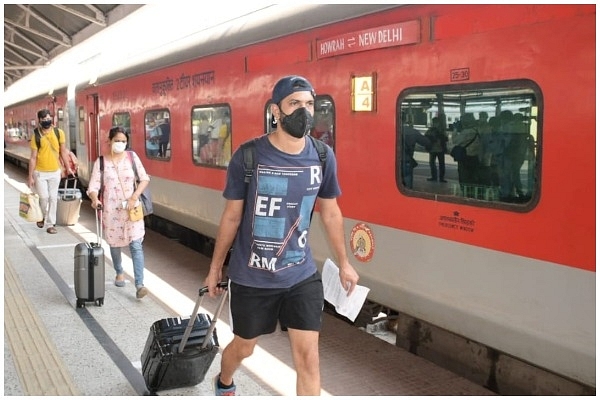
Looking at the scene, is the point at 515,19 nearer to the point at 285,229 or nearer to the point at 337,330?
the point at 285,229

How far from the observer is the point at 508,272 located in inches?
135

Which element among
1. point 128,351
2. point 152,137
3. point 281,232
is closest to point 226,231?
point 281,232

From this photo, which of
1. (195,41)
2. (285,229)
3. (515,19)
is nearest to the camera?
(285,229)

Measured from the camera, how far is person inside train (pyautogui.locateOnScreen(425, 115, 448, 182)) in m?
3.86

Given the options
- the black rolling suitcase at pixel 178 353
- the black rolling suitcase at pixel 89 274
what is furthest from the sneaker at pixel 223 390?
the black rolling suitcase at pixel 89 274

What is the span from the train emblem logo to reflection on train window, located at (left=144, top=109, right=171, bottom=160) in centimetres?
413

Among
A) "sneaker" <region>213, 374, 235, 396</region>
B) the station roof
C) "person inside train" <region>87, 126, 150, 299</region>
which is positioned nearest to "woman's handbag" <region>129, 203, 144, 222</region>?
"person inside train" <region>87, 126, 150, 299</region>

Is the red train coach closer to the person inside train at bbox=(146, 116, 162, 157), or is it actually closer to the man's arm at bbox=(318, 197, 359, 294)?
the man's arm at bbox=(318, 197, 359, 294)

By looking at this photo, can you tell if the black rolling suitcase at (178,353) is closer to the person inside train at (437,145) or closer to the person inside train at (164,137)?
the person inside train at (437,145)

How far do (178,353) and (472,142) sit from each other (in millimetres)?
1990

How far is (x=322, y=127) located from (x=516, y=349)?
87.1 inches

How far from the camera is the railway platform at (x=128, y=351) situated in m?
3.86

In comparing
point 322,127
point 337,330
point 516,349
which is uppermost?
point 322,127

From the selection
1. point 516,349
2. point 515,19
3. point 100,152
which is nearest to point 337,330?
point 516,349
